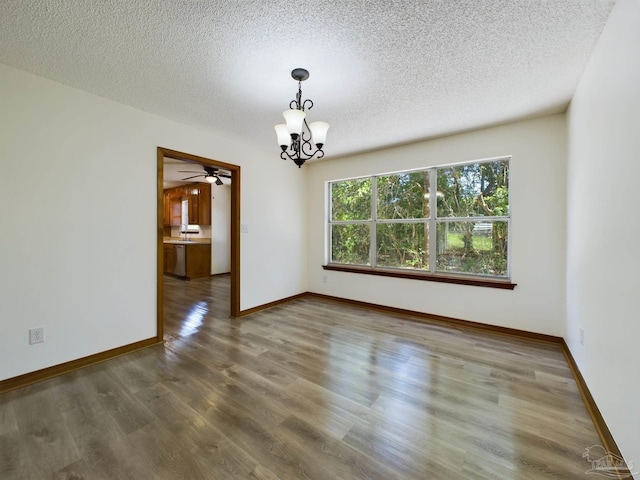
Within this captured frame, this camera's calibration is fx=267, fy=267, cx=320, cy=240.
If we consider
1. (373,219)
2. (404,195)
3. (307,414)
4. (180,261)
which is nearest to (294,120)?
(307,414)

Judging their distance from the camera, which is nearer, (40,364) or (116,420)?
(116,420)

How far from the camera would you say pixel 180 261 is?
21.2ft

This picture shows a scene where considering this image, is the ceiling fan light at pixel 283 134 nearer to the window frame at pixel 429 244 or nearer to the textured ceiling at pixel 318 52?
the textured ceiling at pixel 318 52

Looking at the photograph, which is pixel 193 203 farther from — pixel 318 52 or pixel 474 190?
pixel 474 190

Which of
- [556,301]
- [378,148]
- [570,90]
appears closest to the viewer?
[570,90]

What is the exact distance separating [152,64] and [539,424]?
11.7 ft

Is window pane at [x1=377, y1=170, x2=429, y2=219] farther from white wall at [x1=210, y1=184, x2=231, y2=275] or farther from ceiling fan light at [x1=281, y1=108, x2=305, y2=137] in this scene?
white wall at [x1=210, y1=184, x2=231, y2=275]

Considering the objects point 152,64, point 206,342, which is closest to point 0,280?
point 206,342

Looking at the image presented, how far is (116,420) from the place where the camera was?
1.68 m

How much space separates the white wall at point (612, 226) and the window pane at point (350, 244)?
8.42 ft

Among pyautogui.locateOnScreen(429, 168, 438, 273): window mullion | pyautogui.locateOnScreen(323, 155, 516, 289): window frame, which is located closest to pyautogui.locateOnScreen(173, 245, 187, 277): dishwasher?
pyautogui.locateOnScreen(323, 155, 516, 289): window frame

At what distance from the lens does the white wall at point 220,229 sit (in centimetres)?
704

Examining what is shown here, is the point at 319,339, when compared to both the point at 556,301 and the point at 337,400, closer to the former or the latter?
the point at 337,400

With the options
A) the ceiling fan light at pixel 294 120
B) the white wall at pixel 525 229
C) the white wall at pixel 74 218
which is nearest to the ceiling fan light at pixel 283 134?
the ceiling fan light at pixel 294 120
